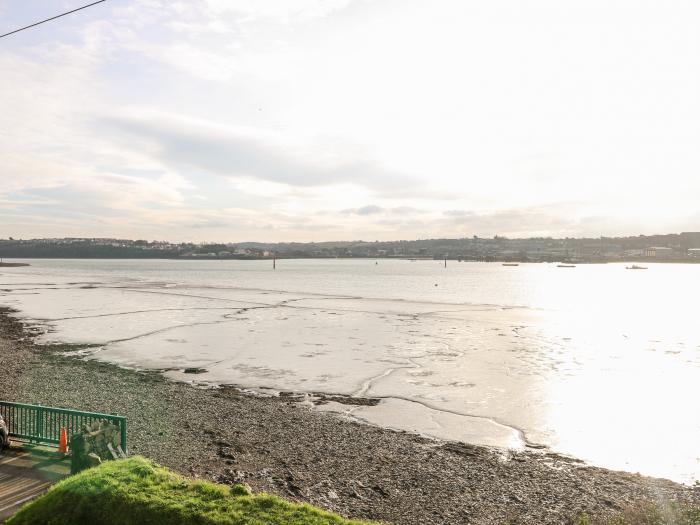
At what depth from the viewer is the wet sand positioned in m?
11.8

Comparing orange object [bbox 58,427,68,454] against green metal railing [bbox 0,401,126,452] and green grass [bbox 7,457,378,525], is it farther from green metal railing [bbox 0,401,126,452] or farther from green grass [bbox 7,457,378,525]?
green grass [bbox 7,457,378,525]

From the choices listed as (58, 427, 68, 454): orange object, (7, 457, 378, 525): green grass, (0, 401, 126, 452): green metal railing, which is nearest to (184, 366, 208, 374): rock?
(0, 401, 126, 452): green metal railing

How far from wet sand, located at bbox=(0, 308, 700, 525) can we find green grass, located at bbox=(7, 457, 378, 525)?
3197 millimetres

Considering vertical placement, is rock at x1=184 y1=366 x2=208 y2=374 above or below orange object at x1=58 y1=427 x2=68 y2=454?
below

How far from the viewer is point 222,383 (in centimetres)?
2444

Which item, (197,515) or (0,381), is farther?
(0,381)

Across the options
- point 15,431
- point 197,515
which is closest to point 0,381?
point 15,431

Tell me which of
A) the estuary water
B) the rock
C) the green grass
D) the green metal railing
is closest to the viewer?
the green grass

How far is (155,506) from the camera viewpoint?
834cm

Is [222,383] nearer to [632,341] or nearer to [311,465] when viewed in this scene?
[311,465]

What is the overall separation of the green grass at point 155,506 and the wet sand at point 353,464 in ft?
10.5

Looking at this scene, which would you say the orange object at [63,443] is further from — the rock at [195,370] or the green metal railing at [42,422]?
the rock at [195,370]

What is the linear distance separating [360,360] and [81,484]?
22556 mm

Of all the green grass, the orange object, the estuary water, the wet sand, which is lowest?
the estuary water
